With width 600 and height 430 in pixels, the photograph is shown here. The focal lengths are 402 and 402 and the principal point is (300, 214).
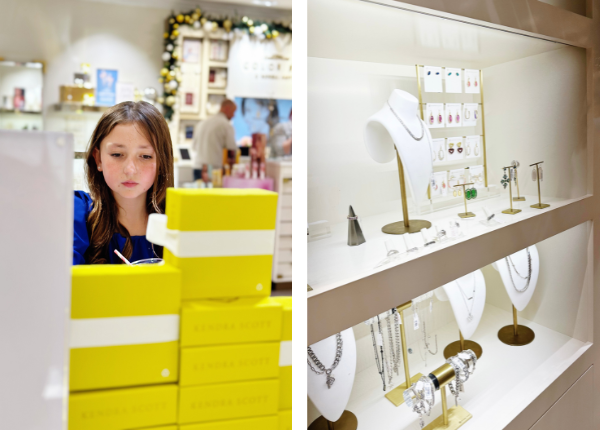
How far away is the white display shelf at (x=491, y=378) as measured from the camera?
0.86 m

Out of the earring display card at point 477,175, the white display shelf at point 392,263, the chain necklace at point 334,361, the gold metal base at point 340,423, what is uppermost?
the earring display card at point 477,175

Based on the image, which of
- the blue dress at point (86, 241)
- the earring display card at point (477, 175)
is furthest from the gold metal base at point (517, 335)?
the blue dress at point (86, 241)

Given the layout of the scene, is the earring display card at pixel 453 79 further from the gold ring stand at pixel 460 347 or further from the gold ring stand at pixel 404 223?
the gold ring stand at pixel 460 347

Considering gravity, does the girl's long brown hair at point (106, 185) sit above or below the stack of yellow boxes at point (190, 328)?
above

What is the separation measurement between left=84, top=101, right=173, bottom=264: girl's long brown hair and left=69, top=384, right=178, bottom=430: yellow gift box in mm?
169

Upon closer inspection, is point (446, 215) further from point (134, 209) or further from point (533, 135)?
point (134, 209)

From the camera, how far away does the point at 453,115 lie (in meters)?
0.92

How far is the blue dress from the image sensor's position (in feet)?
1.69

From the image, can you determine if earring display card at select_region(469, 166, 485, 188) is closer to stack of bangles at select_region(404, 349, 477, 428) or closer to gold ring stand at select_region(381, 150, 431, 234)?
gold ring stand at select_region(381, 150, 431, 234)

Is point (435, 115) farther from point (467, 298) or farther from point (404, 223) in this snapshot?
point (467, 298)

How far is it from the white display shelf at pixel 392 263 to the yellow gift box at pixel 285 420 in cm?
11

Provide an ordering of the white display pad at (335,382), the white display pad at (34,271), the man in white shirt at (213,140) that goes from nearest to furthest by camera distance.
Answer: the white display pad at (34,271) → the man in white shirt at (213,140) → the white display pad at (335,382)

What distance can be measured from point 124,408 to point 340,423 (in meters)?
0.45

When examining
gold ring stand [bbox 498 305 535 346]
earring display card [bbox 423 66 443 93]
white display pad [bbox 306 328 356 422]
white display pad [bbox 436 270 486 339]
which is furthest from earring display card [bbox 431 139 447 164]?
gold ring stand [bbox 498 305 535 346]
